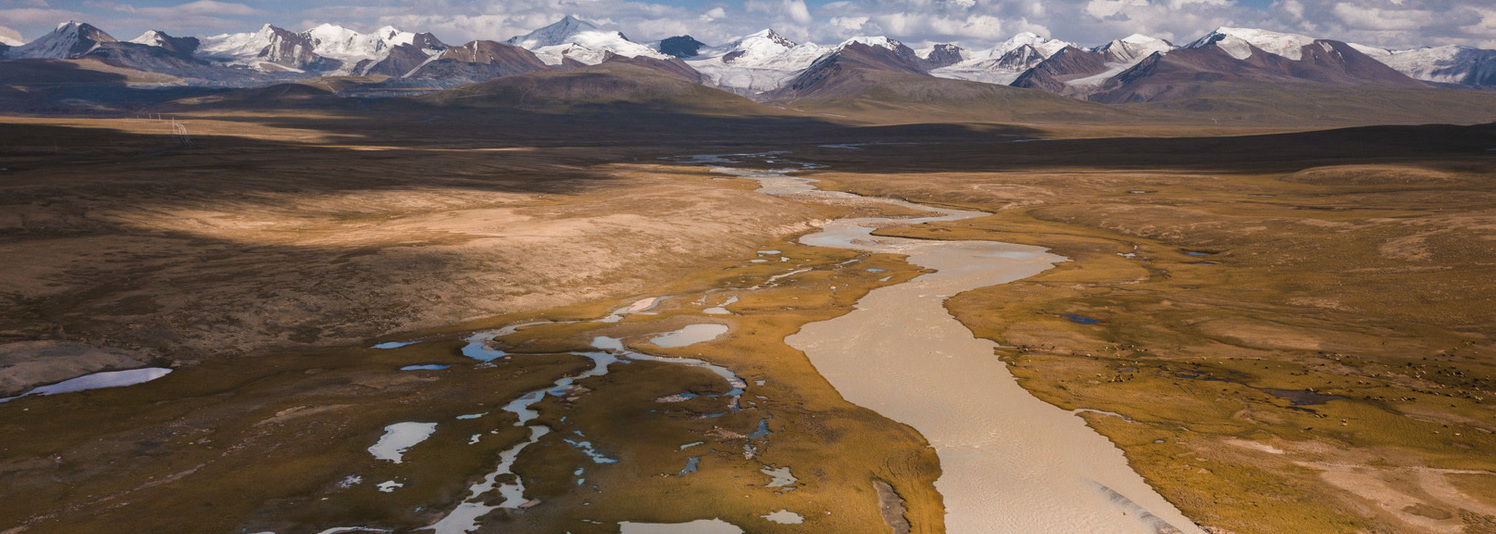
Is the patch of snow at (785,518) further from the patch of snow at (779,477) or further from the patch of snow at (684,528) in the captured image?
the patch of snow at (779,477)

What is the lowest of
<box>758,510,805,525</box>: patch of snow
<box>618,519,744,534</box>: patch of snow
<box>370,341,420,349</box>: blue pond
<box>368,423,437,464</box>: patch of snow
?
<box>370,341,420,349</box>: blue pond

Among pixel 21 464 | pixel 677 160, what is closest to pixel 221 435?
→ pixel 21 464

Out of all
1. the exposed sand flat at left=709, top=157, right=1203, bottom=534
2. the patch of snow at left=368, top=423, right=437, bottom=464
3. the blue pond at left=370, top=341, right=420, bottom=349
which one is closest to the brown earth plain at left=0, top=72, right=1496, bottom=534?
the patch of snow at left=368, top=423, right=437, bottom=464

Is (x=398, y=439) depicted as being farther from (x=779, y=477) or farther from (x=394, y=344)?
(x=394, y=344)

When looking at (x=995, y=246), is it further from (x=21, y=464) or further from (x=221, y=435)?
(x=21, y=464)

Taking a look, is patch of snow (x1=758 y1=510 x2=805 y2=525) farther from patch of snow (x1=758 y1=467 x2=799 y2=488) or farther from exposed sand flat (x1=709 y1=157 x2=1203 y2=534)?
exposed sand flat (x1=709 y1=157 x2=1203 y2=534)

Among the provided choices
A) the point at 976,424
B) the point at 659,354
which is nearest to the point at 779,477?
the point at 976,424

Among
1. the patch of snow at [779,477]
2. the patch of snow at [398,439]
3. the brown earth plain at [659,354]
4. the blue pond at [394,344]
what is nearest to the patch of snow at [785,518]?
the brown earth plain at [659,354]
